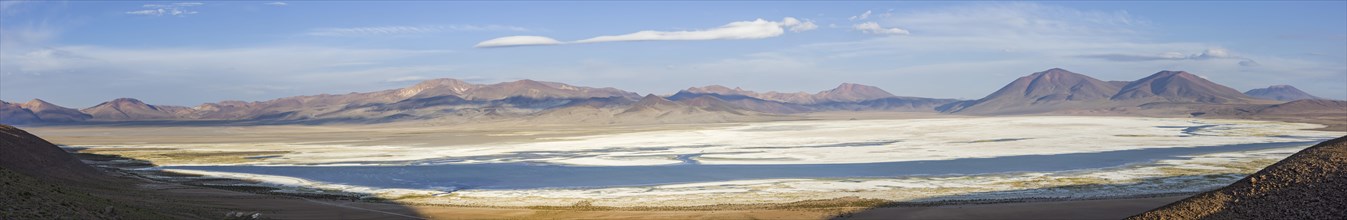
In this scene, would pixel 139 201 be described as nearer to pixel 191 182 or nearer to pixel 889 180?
pixel 191 182

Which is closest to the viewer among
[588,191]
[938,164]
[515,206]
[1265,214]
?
[1265,214]

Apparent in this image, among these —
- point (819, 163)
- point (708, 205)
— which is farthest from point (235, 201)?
point (819, 163)

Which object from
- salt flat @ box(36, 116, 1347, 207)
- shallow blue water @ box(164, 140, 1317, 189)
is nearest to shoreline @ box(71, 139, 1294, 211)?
salt flat @ box(36, 116, 1347, 207)

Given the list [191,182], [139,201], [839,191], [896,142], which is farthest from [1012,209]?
[896,142]

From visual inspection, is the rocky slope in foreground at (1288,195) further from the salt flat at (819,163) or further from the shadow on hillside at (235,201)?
the shadow on hillside at (235,201)

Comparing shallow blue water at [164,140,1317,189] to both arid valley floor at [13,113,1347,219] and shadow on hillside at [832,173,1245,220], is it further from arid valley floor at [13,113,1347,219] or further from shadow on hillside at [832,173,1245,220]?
shadow on hillside at [832,173,1245,220]

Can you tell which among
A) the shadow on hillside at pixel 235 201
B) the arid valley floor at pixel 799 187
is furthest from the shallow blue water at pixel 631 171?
the shadow on hillside at pixel 235 201
